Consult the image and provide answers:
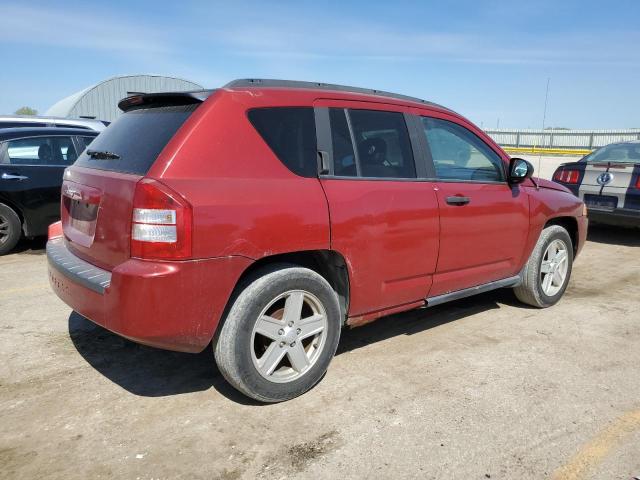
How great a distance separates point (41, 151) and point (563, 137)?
3456cm

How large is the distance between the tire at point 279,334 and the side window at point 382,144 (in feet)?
2.82

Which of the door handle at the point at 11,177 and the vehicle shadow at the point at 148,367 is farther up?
the door handle at the point at 11,177

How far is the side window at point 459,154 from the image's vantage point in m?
3.98

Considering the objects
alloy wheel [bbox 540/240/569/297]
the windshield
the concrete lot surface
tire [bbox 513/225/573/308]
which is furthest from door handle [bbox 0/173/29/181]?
the windshield

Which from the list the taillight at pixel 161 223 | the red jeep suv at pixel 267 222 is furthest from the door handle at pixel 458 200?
the taillight at pixel 161 223

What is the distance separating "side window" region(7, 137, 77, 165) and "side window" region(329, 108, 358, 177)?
5241 millimetres

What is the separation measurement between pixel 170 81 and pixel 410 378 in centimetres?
2646

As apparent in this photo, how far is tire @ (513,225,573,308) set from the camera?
4812mm

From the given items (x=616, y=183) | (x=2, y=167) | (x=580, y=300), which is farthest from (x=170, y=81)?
(x=580, y=300)

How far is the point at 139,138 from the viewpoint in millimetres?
3148

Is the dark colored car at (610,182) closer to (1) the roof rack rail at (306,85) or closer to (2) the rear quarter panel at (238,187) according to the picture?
(1) the roof rack rail at (306,85)

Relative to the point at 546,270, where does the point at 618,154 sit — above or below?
above

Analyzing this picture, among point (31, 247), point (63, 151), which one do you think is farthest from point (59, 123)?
point (31, 247)

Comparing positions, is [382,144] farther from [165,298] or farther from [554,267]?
[554,267]
